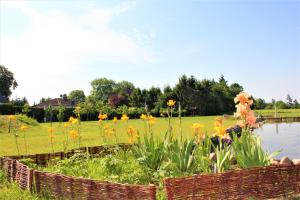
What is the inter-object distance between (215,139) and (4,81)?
2785 inches

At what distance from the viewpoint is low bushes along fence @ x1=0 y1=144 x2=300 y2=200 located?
4.82 m

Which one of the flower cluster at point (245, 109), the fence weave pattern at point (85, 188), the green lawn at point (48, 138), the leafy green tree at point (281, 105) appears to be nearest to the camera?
the fence weave pattern at point (85, 188)

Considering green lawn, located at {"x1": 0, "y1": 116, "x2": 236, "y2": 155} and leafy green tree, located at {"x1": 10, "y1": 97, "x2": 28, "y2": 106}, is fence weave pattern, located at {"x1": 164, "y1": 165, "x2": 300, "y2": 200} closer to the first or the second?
green lawn, located at {"x1": 0, "y1": 116, "x2": 236, "y2": 155}

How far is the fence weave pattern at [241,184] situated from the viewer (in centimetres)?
487

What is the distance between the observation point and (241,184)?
17.4 ft

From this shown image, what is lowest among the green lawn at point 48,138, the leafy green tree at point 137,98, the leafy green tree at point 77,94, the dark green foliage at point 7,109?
the green lawn at point 48,138

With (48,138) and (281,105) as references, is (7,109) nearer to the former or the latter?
(48,138)

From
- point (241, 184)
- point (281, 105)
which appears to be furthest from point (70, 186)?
point (281, 105)

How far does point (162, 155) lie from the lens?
7.45 metres

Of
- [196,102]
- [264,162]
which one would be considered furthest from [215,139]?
[196,102]

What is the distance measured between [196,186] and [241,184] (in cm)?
72

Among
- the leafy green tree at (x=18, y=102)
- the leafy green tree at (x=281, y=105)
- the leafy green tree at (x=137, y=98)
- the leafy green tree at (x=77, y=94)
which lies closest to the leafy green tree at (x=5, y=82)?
the leafy green tree at (x=18, y=102)

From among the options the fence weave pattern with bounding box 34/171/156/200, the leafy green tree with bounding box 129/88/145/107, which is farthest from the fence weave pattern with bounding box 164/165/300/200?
the leafy green tree with bounding box 129/88/145/107

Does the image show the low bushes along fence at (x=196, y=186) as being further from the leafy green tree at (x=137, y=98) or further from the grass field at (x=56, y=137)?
the leafy green tree at (x=137, y=98)
